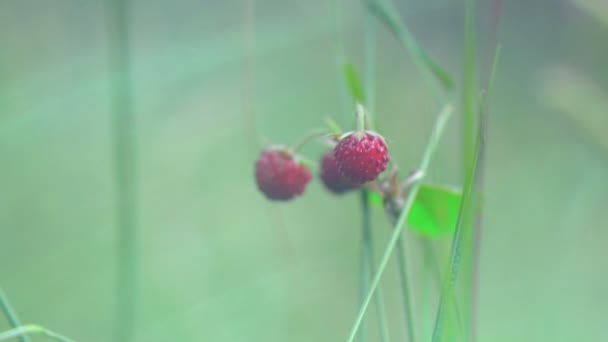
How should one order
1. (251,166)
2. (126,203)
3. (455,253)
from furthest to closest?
(251,166), (126,203), (455,253)

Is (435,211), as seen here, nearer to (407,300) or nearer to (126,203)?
(407,300)

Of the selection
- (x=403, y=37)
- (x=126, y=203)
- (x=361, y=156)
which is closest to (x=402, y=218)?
(x=361, y=156)

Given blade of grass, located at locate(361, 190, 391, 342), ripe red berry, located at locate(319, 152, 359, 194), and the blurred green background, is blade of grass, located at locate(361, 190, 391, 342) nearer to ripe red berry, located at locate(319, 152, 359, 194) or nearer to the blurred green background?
ripe red berry, located at locate(319, 152, 359, 194)

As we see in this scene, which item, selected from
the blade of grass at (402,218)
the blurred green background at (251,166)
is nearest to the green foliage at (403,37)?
the blade of grass at (402,218)

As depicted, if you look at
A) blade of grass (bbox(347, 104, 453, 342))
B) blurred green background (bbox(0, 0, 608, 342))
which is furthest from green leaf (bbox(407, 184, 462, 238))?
blurred green background (bbox(0, 0, 608, 342))

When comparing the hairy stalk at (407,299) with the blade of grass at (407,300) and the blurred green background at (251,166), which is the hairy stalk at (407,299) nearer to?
the blade of grass at (407,300)
